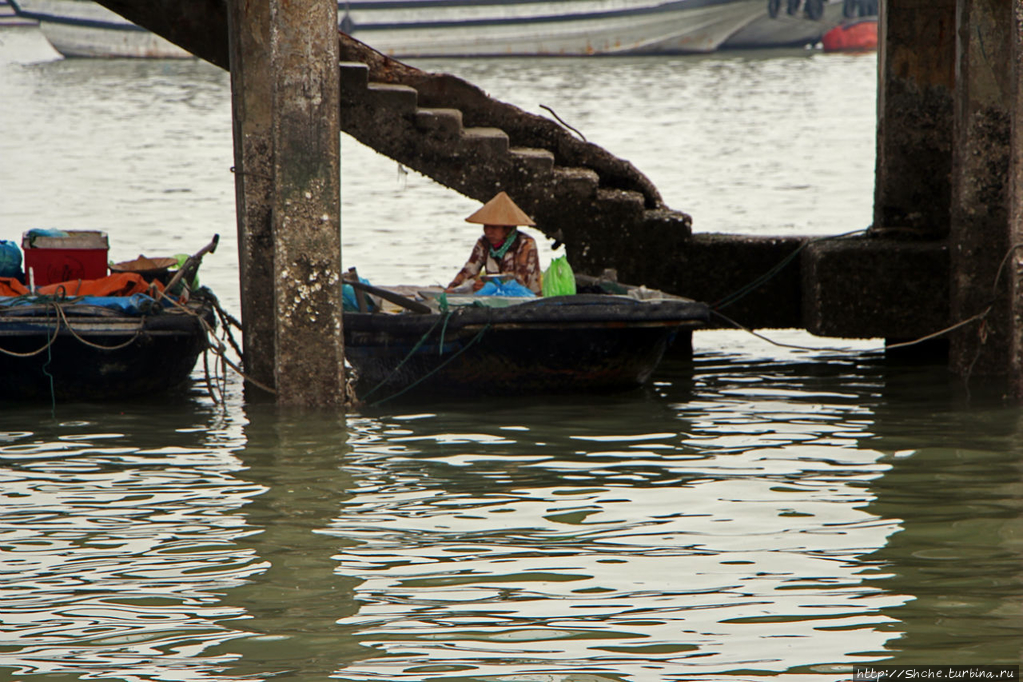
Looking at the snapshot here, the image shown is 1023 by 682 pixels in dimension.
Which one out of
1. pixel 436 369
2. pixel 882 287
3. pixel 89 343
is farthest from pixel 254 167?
pixel 882 287

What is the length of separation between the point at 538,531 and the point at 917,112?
20.4ft

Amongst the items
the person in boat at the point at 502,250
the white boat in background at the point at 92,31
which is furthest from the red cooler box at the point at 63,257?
the white boat in background at the point at 92,31

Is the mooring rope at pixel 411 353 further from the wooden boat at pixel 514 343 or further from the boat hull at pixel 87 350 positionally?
the boat hull at pixel 87 350

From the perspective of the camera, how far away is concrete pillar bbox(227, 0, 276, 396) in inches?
376

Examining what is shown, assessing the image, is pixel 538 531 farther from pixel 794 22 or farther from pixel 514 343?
pixel 794 22

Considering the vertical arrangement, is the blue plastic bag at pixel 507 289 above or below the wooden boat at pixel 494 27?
below

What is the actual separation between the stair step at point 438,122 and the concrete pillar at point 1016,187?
4.33m

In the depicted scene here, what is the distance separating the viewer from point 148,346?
10.1m

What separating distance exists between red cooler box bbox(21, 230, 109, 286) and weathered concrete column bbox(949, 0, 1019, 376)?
6057 millimetres

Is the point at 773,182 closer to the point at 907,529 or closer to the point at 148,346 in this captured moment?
the point at 148,346

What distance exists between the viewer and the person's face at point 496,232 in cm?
1069

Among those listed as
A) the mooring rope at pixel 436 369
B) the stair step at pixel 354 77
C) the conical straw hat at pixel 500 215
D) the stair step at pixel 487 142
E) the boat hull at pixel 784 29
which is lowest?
the mooring rope at pixel 436 369

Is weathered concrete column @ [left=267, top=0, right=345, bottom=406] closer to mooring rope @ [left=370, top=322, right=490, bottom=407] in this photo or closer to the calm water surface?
the calm water surface

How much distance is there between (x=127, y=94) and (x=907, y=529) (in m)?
41.7
